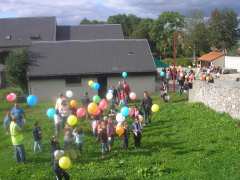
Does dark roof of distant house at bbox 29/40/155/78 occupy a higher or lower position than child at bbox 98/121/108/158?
higher

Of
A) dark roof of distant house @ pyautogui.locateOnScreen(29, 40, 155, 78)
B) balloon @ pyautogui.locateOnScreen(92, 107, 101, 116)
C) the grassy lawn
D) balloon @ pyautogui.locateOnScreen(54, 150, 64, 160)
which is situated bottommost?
the grassy lawn

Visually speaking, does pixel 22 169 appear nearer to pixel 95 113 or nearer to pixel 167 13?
pixel 95 113

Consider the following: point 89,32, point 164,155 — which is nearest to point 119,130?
point 164,155

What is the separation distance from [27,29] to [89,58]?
19244mm

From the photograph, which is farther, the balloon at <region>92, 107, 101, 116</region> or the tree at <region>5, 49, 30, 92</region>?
the tree at <region>5, 49, 30, 92</region>

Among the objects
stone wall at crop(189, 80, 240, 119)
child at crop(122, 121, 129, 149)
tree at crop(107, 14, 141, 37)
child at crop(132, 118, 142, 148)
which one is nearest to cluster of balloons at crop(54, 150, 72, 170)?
child at crop(122, 121, 129, 149)

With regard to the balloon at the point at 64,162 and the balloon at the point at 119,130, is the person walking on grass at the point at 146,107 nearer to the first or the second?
the balloon at the point at 119,130

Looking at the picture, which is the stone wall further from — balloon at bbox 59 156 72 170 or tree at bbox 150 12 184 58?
tree at bbox 150 12 184 58

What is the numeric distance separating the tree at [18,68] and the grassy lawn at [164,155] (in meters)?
14.3

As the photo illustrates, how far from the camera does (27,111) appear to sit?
93.9 ft

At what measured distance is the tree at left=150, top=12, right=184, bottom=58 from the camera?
8675 cm

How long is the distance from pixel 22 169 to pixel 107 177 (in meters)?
3.43

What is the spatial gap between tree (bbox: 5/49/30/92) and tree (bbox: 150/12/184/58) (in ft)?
169

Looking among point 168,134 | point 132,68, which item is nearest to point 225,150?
point 168,134
